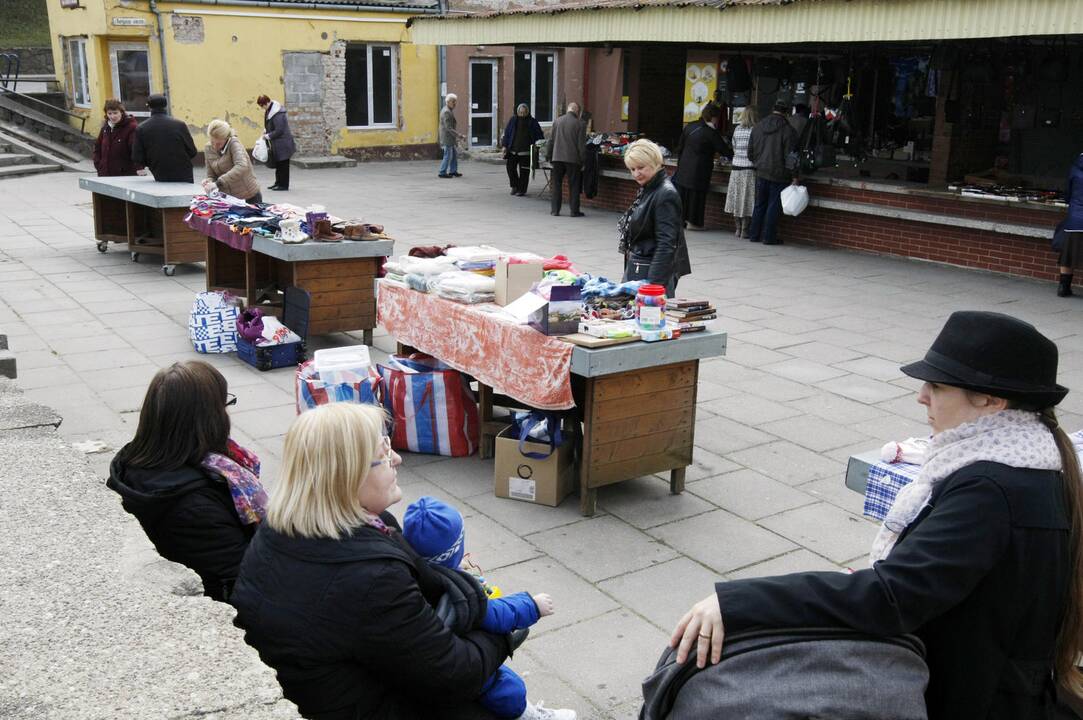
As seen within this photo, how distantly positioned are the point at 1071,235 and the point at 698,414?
549 cm

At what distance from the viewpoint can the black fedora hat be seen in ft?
6.42

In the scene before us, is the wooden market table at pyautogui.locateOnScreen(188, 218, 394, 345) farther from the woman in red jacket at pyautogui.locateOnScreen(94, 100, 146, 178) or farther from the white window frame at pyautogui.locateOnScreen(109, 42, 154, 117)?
the white window frame at pyautogui.locateOnScreen(109, 42, 154, 117)

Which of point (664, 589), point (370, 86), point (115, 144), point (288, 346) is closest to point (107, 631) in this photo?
point (664, 589)

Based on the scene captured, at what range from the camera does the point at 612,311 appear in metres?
5.30

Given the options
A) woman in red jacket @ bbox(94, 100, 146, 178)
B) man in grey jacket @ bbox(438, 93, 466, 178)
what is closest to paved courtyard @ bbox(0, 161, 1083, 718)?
woman in red jacket @ bbox(94, 100, 146, 178)

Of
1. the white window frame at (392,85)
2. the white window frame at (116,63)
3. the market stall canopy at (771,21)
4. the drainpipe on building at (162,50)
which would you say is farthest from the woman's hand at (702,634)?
the white window frame at (392,85)

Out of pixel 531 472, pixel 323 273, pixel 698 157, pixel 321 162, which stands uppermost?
pixel 698 157

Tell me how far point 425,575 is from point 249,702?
1.78 ft

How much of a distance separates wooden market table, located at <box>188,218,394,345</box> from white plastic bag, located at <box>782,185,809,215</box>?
649 centimetres

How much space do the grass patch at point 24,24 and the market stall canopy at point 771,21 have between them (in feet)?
66.6

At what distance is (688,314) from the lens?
516 centimetres

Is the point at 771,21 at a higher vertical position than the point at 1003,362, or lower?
higher

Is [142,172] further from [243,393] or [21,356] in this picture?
[243,393]

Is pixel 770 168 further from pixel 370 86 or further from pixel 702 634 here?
pixel 370 86
